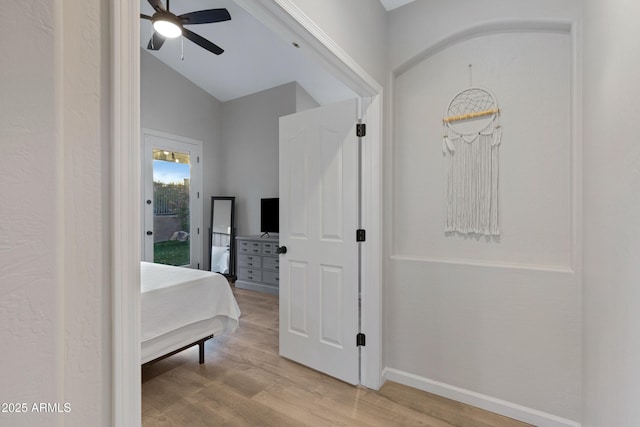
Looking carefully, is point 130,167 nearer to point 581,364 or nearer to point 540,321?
point 540,321

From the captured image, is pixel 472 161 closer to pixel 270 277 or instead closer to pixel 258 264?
pixel 270 277

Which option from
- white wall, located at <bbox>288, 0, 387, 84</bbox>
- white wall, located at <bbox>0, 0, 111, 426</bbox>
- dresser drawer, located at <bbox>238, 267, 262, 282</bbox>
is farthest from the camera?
dresser drawer, located at <bbox>238, 267, 262, 282</bbox>

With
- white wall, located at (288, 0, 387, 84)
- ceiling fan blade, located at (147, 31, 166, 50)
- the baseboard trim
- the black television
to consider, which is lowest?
the baseboard trim

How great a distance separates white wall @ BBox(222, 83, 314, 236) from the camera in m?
4.95

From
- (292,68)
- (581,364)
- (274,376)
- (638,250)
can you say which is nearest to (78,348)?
(638,250)

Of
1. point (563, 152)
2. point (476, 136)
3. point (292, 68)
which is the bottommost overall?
point (563, 152)

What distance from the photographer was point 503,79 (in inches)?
74.0

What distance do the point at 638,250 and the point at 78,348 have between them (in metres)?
1.59

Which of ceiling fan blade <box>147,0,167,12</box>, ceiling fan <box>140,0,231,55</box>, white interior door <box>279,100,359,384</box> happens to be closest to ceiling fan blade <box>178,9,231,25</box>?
ceiling fan <box>140,0,231,55</box>

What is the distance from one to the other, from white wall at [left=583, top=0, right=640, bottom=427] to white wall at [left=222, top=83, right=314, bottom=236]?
3926mm

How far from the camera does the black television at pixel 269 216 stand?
4.79 meters

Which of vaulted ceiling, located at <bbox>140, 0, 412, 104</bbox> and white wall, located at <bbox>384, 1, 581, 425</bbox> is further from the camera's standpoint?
vaulted ceiling, located at <bbox>140, 0, 412, 104</bbox>

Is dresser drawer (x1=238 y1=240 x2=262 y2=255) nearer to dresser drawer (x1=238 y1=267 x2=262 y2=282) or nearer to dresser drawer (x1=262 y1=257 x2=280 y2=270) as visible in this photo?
dresser drawer (x1=262 y1=257 x2=280 y2=270)

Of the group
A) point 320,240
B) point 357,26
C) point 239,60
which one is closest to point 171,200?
point 239,60
